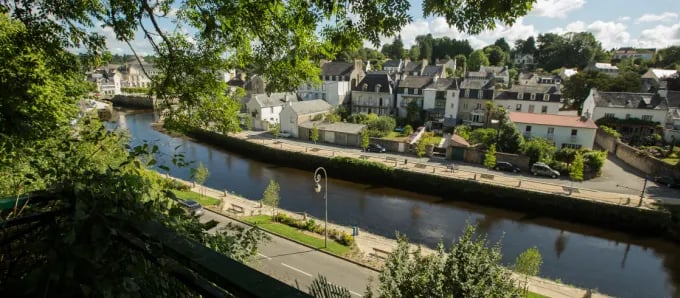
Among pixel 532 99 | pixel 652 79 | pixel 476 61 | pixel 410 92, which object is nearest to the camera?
pixel 532 99

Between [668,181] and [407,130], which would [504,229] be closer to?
[668,181]

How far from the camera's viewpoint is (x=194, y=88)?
23.0 ft

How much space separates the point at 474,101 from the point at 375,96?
44.4 feet

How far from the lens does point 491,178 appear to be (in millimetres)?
28516

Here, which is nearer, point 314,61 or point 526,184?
point 314,61

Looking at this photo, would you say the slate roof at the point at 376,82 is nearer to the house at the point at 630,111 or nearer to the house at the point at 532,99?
the house at the point at 532,99

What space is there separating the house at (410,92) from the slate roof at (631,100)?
2203 centimetres

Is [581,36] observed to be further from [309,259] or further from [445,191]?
[309,259]

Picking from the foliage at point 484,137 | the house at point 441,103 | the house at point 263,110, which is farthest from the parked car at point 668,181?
the house at point 263,110

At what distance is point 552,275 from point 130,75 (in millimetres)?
112971

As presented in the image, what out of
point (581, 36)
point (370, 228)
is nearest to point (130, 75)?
point (370, 228)

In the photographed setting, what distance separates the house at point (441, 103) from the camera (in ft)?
151

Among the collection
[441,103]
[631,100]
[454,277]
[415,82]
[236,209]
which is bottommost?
[236,209]

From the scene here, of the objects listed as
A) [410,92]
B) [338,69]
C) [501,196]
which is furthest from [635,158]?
[338,69]
